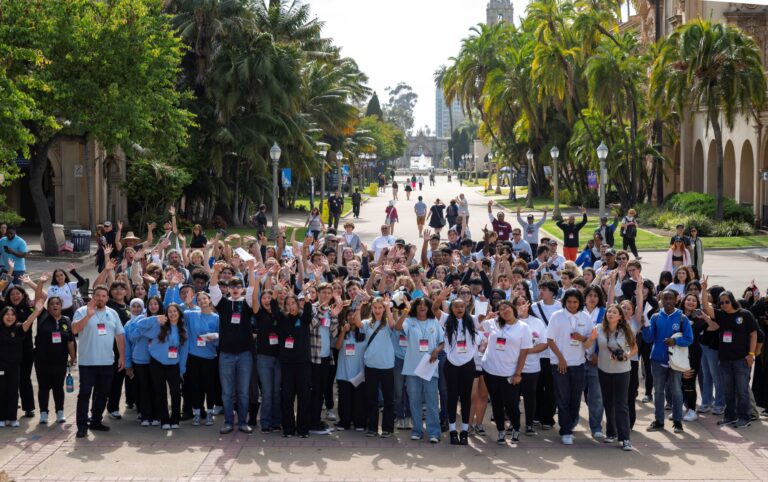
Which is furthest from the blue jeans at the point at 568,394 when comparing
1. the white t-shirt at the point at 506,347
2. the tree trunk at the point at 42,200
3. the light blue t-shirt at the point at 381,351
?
the tree trunk at the point at 42,200

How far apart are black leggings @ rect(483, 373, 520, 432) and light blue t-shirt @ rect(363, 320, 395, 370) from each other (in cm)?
110

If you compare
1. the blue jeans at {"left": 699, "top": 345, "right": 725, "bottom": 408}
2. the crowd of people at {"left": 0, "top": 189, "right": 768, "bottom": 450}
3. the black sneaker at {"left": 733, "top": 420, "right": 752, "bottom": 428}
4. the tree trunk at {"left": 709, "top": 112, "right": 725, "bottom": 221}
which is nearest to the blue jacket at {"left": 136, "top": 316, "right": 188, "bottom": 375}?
the crowd of people at {"left": 0, "top": 189, "right": 768, "bottom": 450}

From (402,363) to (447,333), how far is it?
2.68 feet

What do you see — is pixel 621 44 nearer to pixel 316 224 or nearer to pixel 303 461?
pixel 316 224

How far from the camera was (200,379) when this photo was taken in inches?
444

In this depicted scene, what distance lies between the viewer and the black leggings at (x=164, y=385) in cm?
1104

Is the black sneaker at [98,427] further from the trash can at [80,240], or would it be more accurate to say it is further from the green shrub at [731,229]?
the green shrub at [731,229]

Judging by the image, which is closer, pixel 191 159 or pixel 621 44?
pixel 191 159

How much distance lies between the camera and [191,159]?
39531mm

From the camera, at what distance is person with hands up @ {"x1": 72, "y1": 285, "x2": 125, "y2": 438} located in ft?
35.2

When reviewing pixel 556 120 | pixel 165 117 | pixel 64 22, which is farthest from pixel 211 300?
pixel 556 120

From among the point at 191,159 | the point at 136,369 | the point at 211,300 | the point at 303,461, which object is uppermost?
the point at 191,159

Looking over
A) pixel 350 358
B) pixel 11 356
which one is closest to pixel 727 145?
pixel 350 358

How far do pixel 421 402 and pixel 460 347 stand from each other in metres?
0.81
